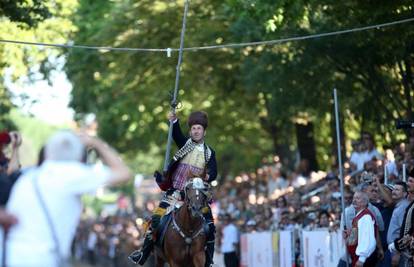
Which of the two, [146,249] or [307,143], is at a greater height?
[307,143]

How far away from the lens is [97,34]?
120 feet

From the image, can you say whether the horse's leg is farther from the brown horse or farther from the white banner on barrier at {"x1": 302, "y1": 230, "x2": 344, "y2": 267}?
the white banner on barrier at {"x1": 302, "y1": 230, "x2": 344, "y2": 267}

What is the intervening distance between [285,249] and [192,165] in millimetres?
7357

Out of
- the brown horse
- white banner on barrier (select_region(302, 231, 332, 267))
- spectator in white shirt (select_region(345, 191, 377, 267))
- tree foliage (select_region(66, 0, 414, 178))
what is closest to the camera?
spectator in white shirt (select_region(345, 191, 377, 267))

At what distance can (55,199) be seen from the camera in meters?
9.55

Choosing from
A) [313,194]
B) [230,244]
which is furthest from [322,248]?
[230,244]

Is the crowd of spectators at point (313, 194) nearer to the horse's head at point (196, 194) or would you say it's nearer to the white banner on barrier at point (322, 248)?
the white banner on barrier at point (322, 248)

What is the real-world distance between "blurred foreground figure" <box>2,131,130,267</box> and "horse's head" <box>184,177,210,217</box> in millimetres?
8233

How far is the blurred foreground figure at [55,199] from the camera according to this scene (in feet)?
31.2

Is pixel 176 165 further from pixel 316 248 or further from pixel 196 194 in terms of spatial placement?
pixel 316 248

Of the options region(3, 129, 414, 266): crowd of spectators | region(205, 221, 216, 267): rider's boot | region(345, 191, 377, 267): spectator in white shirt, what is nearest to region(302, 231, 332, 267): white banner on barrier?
region(3, 129, 414, 266): crowd of spectators

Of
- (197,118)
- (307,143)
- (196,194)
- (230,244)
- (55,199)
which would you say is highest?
(307,143)

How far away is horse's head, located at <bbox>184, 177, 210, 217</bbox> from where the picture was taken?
1786 centimetres

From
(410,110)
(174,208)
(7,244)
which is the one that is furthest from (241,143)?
(7,244)
